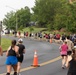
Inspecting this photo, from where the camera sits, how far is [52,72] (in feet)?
61.0

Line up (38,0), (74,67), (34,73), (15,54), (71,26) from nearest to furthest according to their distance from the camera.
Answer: (74,67)
(15,54)
(34,73)
(71,26)
(38,0)

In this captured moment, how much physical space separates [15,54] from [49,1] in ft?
290

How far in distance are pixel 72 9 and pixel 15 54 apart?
201 ft

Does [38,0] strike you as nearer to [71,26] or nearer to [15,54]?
[71,26]

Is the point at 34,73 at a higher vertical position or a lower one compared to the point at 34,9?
lower

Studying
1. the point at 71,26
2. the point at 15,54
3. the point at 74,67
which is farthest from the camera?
the point at 71,26

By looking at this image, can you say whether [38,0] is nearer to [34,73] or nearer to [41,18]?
[41,18]

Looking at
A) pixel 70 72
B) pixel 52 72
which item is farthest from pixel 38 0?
pixel 70 72

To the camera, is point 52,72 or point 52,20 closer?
point 52,72

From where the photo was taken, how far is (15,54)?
45.6 feet

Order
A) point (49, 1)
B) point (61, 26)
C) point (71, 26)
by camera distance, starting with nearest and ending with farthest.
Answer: point (71, 26) → point (61, 26) → point (49, 1)

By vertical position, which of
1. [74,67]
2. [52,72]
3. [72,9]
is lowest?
[52,72]

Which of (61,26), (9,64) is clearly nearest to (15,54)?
(9,64)

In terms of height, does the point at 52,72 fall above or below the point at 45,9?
below
